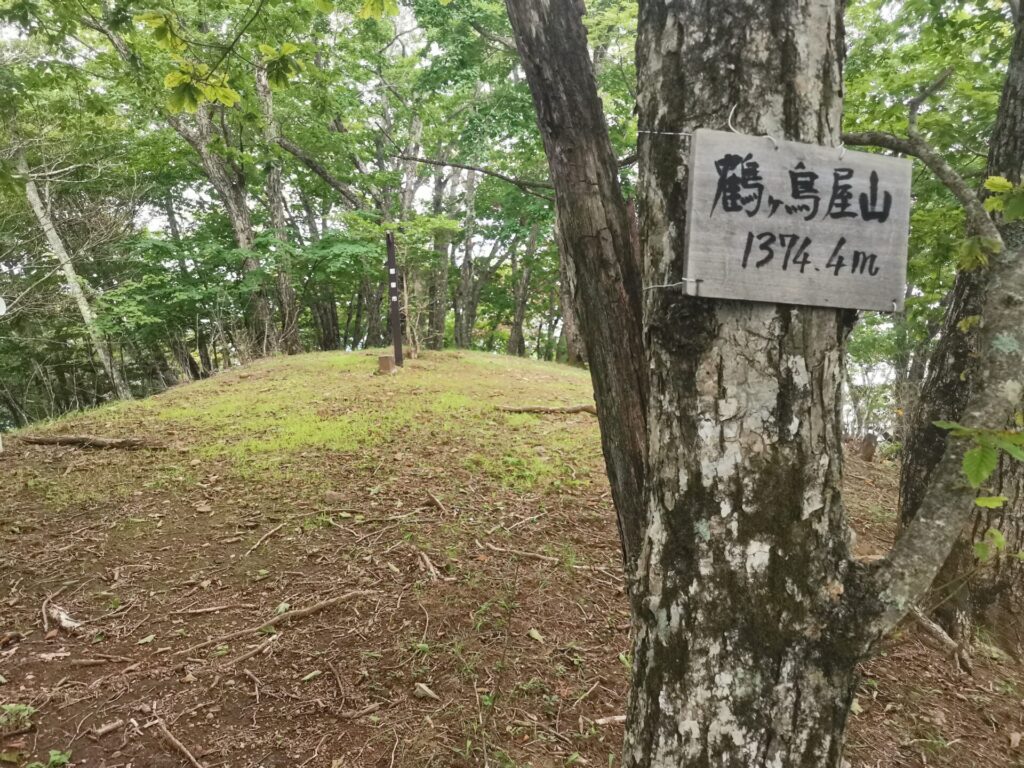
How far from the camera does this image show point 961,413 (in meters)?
2.52

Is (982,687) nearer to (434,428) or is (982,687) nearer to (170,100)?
(434,428)

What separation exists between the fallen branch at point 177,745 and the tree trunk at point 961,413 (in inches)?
130

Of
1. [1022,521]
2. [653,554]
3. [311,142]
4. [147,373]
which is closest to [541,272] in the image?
[311,142]

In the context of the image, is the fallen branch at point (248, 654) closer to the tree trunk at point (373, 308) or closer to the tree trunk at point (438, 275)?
the tree trunk at point (438, 275)

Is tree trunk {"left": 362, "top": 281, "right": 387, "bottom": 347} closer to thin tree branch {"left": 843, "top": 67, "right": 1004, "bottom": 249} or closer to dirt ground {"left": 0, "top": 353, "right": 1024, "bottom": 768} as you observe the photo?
dirt ground {"left": 0, "top": 353, "right": 1024, "bottom": 768}

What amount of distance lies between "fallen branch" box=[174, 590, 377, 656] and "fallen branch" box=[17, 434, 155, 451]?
3.46 meters

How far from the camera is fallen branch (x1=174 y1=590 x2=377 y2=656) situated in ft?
9.04

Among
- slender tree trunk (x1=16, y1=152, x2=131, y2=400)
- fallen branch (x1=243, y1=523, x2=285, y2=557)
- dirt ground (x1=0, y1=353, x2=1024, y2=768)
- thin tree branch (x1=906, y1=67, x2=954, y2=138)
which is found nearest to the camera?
thin tree branch (x1=906, y1=67, x2=954, y2=138)

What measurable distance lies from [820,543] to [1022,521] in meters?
2.56

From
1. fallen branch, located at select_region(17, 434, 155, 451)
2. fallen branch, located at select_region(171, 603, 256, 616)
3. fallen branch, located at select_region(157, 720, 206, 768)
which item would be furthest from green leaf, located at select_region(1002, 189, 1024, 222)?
fallen branch, located at select_region(17, 434, 155, 451)

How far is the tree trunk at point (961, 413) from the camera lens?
2.54 meters

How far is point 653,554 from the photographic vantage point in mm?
1312

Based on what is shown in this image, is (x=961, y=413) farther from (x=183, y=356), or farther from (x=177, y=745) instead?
(x=183, y=356)

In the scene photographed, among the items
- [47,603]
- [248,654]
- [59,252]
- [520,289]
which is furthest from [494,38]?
[520,289]
